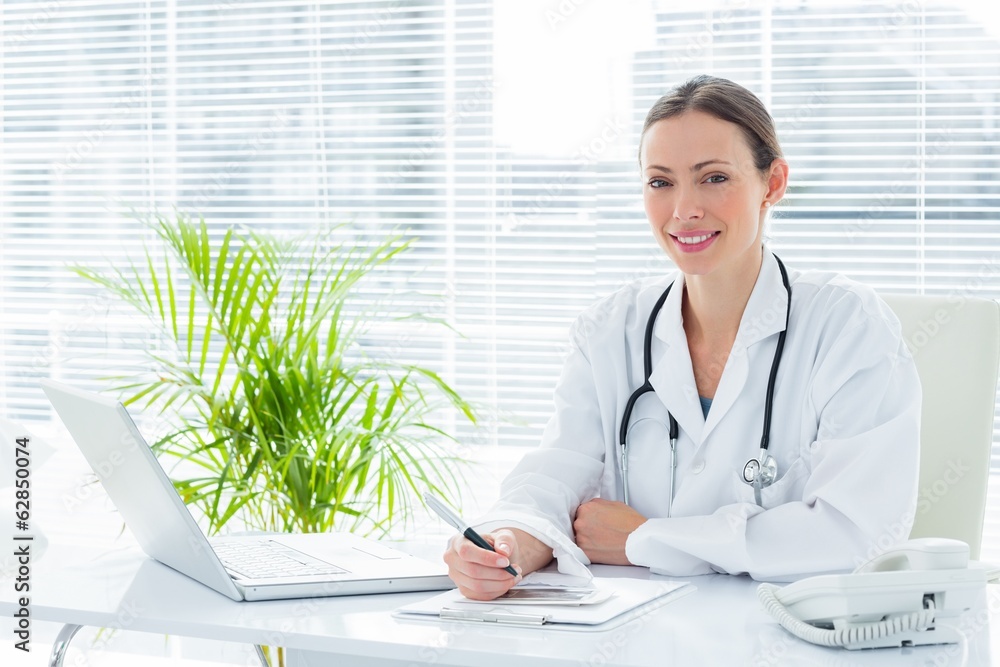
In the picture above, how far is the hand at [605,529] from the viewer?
1.43m

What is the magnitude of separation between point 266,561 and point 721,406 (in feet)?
2.40

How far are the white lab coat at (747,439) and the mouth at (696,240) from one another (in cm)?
12

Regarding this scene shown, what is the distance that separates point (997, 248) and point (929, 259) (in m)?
0.16

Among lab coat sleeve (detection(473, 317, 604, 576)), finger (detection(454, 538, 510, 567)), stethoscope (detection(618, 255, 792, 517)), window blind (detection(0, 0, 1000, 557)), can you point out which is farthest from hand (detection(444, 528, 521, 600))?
window blind (detection(0, 0, 1000, 557))

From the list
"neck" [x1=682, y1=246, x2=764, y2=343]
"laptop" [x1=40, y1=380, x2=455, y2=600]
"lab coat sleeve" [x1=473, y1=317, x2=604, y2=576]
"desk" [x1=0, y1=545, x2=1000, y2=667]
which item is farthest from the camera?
"neck" [x1=682, y1=246, x2=764, y2=343]

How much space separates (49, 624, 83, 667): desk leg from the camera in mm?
1294

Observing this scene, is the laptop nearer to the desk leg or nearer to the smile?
the desk leg

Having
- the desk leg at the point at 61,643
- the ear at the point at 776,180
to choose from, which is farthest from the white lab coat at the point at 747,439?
the desk leg at the point at 61,643

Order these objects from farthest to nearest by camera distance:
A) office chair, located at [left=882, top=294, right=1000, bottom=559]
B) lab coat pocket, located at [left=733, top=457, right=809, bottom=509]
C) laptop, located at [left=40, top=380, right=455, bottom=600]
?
office chair, located at [left=882, top=294, right=1000, bottom=559]
lab coat pocket, located at [left=733, top=457, right=809, bottom=509]
laptop, located at [left=40, top=380, right=455, bottom=600]

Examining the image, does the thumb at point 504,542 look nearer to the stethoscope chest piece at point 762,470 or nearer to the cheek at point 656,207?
the stethoscope chest piece at point 762,470

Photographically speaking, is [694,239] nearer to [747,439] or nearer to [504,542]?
[747,439]

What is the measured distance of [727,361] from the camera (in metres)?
1.62

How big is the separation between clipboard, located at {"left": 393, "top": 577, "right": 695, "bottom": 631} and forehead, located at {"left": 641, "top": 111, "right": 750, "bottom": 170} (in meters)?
0.72

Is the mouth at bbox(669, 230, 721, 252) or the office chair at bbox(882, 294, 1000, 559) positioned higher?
the mouth at bbox(669, 230, 721, 252)
